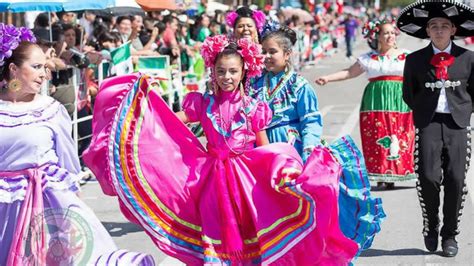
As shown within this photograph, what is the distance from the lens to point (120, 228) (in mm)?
9195

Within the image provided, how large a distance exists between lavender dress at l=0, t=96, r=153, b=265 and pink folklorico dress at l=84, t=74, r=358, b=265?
0.43 m

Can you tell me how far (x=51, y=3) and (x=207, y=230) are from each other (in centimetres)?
491

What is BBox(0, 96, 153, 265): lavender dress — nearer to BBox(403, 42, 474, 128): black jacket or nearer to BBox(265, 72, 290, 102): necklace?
BBox(265, 72, 290, 102): necklace

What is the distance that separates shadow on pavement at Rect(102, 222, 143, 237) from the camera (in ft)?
29.5

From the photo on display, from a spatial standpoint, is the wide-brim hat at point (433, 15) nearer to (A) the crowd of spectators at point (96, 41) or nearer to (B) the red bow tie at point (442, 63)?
(B) the red bow tie at point (442, 63)

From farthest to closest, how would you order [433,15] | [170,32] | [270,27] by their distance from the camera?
[170,32], [433,15], [270,27]

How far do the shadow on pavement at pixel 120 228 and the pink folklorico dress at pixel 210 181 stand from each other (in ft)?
8.23

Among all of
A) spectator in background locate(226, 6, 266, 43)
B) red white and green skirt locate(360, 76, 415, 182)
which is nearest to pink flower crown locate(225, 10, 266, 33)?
spectator in background locate(226, 6, 266, 43)

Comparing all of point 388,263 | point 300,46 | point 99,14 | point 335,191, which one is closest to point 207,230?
point 335,191

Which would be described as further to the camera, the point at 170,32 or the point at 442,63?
the point at 170,32

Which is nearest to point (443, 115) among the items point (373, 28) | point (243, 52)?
point (243, 52)

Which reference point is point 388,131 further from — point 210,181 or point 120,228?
point 210,181

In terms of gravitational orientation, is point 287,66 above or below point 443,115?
above

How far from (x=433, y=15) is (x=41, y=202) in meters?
3.23
